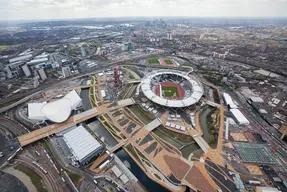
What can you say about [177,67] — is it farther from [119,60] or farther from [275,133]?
[275,133]

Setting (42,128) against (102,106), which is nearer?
(42,128)

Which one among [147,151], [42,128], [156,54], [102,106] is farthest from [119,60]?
Answer: [147,151]

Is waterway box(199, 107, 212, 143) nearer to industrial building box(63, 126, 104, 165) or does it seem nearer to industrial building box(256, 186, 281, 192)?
industrial building box(256, 186, 281, 192)

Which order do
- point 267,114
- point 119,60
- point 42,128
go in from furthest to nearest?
point 119,60
point 267,114
point 42,128

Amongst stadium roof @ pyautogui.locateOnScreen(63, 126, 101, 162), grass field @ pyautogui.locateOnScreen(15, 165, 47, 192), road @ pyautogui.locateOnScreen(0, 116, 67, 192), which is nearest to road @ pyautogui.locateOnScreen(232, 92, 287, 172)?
stadium roof @ pyautogui.locateOnScreen(63, 126, 101, 162)

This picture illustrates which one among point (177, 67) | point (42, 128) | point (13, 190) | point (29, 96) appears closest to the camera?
point (13, 190)

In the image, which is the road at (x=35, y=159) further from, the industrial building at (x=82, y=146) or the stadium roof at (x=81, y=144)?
the stadium roof at (x=81, y=144)

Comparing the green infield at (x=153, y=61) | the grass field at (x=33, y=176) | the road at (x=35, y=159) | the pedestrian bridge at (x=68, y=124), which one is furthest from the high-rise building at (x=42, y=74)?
the green infield at (x=153, y=61)
